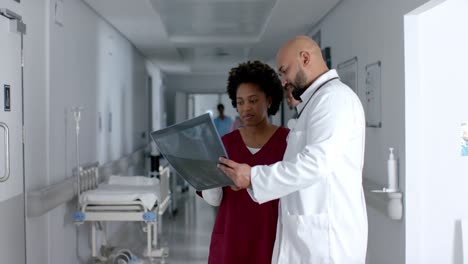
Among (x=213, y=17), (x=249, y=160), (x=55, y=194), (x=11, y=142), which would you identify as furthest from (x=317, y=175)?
(x=213, y=17)

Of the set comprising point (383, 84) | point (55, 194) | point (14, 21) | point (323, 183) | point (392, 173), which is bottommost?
point (55, 194)

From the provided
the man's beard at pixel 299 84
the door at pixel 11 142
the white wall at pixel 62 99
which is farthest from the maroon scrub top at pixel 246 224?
the white wall at pixel 62 99

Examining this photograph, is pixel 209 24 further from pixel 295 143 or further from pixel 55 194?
pixel 295 143

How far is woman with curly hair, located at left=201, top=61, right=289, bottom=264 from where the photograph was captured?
82.3 inches

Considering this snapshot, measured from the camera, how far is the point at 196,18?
6.99m

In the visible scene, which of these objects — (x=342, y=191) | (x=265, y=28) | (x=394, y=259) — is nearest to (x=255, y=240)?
(x=342, y=191)

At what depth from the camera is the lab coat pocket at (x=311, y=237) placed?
1.78m

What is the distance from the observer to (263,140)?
2.22 metres

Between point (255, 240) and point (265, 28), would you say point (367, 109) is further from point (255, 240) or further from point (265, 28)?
point (265, 28)

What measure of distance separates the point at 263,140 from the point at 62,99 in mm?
2446

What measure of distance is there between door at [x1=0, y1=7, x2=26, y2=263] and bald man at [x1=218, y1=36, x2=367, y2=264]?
162cm

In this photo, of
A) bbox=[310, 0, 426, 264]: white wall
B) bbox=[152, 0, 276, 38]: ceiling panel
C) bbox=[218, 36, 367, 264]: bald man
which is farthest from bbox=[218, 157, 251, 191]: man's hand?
bbox=[152, 0, 276, 38]: ceiling panel

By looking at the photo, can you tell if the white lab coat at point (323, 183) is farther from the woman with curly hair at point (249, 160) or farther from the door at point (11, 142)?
the door at point (11, 142)

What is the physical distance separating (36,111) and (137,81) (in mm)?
5021
